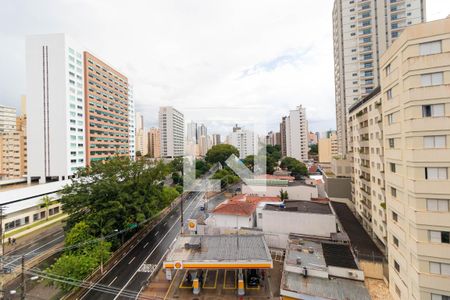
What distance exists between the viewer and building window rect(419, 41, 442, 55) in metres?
9.93

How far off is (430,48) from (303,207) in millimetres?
16913

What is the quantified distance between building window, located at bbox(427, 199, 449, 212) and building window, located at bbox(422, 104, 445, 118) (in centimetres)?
371

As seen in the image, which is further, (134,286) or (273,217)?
(273,217)

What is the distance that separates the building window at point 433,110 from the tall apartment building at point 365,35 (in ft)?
104

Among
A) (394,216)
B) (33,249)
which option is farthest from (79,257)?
(394,216)

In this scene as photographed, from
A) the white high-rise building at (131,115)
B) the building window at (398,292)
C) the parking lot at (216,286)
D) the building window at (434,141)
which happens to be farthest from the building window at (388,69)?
the white high-rise building at (131,115)

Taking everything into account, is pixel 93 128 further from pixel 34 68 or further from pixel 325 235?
pixel 325 235

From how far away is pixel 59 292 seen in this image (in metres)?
17.1

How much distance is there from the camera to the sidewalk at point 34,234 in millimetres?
24555

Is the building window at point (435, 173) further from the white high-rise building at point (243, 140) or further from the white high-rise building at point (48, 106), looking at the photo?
the white high-rise building at point (243, 140)

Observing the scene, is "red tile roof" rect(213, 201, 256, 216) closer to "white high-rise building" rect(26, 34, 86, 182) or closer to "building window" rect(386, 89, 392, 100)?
"building window" rect(386, 89, 392, 100)

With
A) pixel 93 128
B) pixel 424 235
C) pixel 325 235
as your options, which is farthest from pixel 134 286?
pixel 93 128

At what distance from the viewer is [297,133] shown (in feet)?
254

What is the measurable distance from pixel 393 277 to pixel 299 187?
18.9m
